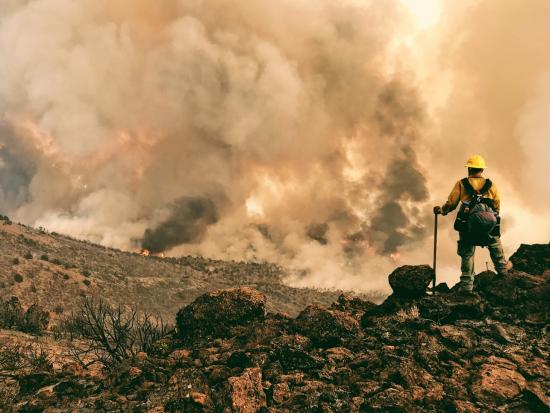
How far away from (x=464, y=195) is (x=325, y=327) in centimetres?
447

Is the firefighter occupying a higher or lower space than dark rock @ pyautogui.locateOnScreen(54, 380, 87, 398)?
higher

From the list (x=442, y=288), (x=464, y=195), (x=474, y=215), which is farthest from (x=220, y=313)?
(x=464, y=195)

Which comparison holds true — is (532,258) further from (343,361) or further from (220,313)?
(220,313)

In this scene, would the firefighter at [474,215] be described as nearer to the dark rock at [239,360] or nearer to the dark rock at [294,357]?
the dark rock at [294,357]

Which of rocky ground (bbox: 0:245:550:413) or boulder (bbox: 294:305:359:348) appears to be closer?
rocky ground (bbox: 0:245:550:413)

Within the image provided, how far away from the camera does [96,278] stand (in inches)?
2148

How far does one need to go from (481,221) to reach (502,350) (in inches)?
108

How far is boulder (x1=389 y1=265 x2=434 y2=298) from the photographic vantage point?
9.70 metres

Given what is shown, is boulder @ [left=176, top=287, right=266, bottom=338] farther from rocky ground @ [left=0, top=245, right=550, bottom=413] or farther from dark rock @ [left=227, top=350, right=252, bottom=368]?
dark rock @ [left=227, top=350, right=252, bottom=368]

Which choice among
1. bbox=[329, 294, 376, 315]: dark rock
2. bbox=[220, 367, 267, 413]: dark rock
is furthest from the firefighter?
bbox=[220, 367, 267, 413]: dark rock

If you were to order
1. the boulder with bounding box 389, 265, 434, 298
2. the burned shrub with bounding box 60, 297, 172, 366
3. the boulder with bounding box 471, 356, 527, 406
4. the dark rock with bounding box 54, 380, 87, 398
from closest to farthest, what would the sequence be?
1. the boulder with bounding box 471, 356, 527, 406
2. the dark rock with bounding box 54, 380, 87, 398
3. the boulder with bounding box 389, 265, 434, 298
4. the burned shrub with bounding box 60, 297, 172, 366

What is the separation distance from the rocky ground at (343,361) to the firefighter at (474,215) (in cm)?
64

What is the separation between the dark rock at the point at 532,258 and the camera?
1091 centimetres

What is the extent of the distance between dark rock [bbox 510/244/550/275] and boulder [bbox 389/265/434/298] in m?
3.24
